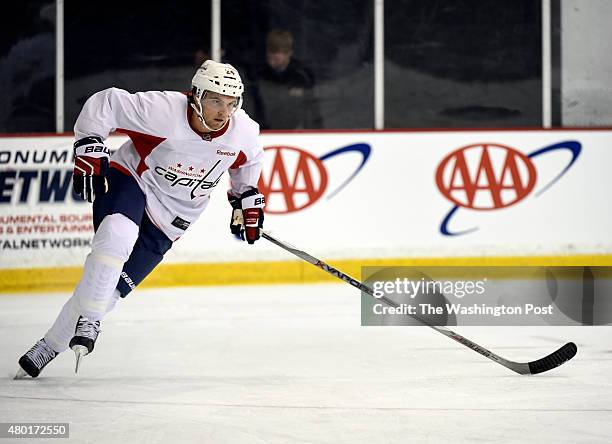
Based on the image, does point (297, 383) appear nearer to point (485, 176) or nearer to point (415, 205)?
point (415, 205)

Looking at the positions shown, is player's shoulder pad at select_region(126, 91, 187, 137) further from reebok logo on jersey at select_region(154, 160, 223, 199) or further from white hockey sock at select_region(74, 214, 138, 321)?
white hockey sock at select_region(74, 214, 138, 321)

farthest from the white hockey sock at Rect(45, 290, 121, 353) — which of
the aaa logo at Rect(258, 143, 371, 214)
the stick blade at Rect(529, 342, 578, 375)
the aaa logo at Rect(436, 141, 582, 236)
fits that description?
the aaa logo at Rect(436, 141, 582, 236)

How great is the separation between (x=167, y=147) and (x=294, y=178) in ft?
8.86

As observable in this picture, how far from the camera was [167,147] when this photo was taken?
145 inches

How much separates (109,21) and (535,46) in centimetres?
241

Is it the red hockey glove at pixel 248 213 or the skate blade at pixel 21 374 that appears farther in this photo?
the red hockey glove at pixel 248 213

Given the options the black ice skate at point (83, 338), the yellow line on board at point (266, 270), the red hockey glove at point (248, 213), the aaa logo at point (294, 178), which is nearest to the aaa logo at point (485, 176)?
the yellow line on board at point (266, 270)

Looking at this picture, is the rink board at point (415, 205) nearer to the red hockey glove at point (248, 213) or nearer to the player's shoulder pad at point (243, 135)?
the red hockey glove at point (248, 213)

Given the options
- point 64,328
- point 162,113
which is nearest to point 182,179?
point 162,113

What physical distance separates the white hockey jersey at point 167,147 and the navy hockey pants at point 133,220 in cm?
3

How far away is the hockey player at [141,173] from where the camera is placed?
11.5ft

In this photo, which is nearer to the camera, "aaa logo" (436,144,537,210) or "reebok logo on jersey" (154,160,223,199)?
"reebok logo on jersey" (154,160,223,199)

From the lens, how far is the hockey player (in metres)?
3.51

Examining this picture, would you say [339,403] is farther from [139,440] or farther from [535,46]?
[535,46]
